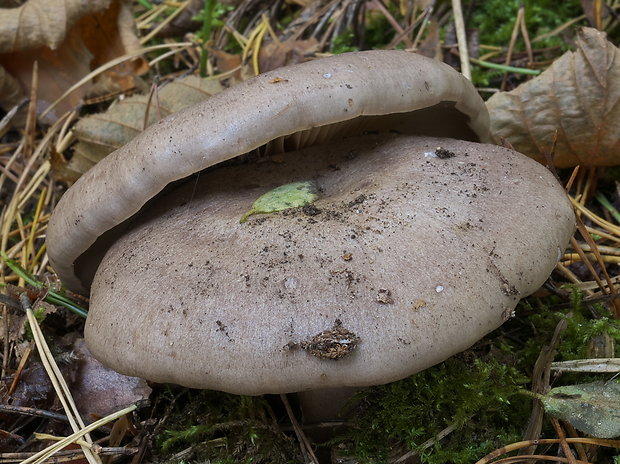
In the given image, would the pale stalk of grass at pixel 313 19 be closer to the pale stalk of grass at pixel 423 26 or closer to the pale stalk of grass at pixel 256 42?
the pale stalk of grass at pixel 256 42

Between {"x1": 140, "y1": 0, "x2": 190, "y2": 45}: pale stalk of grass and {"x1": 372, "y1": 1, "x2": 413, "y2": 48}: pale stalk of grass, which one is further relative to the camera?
{"x1": 140, "y1": 0, "x2": 190, "y2": 45}: pale stalk of grass

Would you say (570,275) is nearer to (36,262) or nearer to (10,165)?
(36,262)

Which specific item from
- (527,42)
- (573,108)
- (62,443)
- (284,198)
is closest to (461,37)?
(527,42)

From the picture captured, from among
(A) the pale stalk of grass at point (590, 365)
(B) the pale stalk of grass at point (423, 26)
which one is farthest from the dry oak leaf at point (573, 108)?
(A) the pale stalk of grass at point (590, 365)

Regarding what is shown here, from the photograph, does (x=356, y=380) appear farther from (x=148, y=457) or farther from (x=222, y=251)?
(x=148, y=457)

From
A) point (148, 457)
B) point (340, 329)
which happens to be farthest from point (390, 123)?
point (148, 457)

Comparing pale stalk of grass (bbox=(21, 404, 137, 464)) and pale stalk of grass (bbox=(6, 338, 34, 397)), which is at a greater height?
pale stalk of grass (bbox=(6, 338, 34, 397))

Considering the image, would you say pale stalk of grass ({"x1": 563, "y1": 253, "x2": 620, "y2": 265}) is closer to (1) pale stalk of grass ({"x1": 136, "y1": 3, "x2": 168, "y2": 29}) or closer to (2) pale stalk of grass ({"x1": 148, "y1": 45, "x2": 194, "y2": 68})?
(2) pale stalk of grass ({"x1": 148, "y1": 45, "x2": 194, "y2": 68})

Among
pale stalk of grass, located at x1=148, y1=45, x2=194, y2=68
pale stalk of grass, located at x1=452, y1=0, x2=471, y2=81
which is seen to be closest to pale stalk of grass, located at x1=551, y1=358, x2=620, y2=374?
pale stalk of grass, located at x1=452, y1=0, x2=471, y2=81
